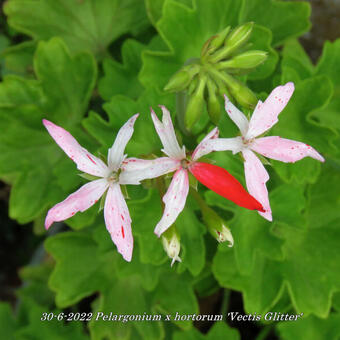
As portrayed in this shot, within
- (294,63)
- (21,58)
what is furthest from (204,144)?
(21,58)

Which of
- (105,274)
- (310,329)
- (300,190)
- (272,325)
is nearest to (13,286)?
(105,274)

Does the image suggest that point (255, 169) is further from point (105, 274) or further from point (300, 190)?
point (105, 274)

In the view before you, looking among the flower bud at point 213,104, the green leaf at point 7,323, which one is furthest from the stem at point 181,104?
the green leaf at point 7,323

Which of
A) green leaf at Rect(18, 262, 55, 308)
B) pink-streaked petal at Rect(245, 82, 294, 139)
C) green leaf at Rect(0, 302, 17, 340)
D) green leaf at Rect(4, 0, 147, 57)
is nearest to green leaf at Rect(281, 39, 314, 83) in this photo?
pink-streaked petal at Rect(245, 82, 294, 139)

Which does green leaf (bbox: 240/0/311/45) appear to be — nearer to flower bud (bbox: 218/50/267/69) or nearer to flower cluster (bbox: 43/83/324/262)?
flower bud (bbox: 218/50/267/69)

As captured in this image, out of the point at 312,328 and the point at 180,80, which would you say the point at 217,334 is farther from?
the point at 180,80

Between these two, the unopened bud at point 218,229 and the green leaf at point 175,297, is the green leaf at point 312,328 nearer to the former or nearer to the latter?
the green leaf at point 175,297

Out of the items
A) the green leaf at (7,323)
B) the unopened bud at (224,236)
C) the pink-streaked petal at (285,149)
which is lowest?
the green leaf at (7,323)
